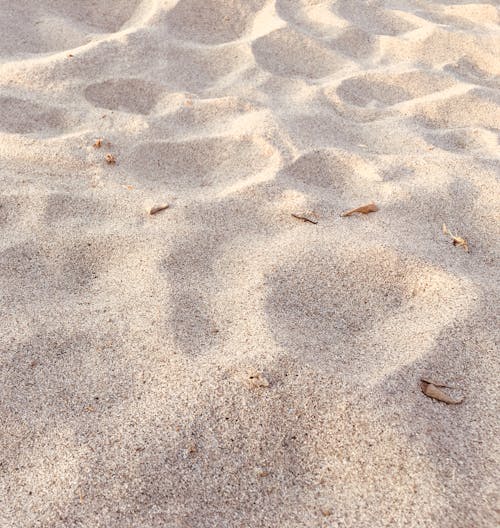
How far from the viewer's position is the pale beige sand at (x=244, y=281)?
2.77 feet

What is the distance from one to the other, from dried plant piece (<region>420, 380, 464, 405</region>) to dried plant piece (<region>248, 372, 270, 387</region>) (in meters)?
0.26

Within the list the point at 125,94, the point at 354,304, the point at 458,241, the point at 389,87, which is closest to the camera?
the point at 354,304

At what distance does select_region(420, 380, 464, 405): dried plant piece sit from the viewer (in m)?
0.95

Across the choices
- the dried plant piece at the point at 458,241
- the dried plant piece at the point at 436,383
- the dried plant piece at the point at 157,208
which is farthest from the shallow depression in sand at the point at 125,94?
the dried plant piece at the point at 436,383

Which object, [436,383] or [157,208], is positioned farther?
[157,208]

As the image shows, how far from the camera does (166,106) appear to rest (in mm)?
1842

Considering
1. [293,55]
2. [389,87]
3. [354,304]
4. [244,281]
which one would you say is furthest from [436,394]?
[293,55]

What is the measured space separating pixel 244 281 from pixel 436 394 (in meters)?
0.44

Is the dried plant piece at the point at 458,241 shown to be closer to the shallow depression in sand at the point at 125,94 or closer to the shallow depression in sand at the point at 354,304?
the shallow depression in sand at the point at 354,304

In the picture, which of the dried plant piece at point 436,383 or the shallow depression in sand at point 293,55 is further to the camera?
the shallow depression in sand at point 293,55

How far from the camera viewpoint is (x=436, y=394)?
0.96 meters

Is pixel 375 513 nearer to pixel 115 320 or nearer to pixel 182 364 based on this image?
pixel 182 364

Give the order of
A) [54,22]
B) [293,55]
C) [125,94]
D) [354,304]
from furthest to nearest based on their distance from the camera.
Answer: [54,22], [293,55], [125,94], [354,304]

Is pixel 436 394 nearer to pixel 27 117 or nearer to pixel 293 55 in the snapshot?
pixel 27 117
